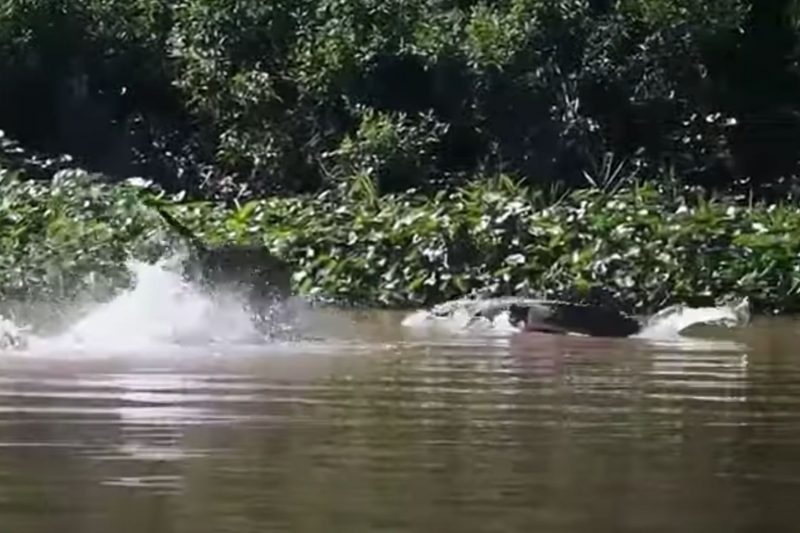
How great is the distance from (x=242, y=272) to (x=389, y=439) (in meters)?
6.13

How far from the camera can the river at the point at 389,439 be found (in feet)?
17.8

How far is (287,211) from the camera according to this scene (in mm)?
17922

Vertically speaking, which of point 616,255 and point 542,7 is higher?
point 542,7

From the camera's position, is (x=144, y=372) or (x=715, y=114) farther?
(x=715, y=114)

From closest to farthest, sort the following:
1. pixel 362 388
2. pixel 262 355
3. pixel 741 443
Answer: pixel 741 443 < pixel 362 388 < pixel 262 355

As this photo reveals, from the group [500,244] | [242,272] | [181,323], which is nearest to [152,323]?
[181,323]

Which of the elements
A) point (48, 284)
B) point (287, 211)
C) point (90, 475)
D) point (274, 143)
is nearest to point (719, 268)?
point (287, 211)

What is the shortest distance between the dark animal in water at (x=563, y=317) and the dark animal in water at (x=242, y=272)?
4.98ft

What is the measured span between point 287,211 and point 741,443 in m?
11.1

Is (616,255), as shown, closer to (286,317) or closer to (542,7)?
(286,317)

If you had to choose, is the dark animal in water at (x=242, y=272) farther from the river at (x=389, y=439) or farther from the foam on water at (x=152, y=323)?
the river at (x=389, y=439)

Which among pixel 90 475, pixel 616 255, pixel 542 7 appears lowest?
pixel 90 475

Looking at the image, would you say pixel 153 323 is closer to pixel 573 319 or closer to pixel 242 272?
pixel 242 272

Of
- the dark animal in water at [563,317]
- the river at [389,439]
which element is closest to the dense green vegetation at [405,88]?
the dark animal in water at [563,317]
